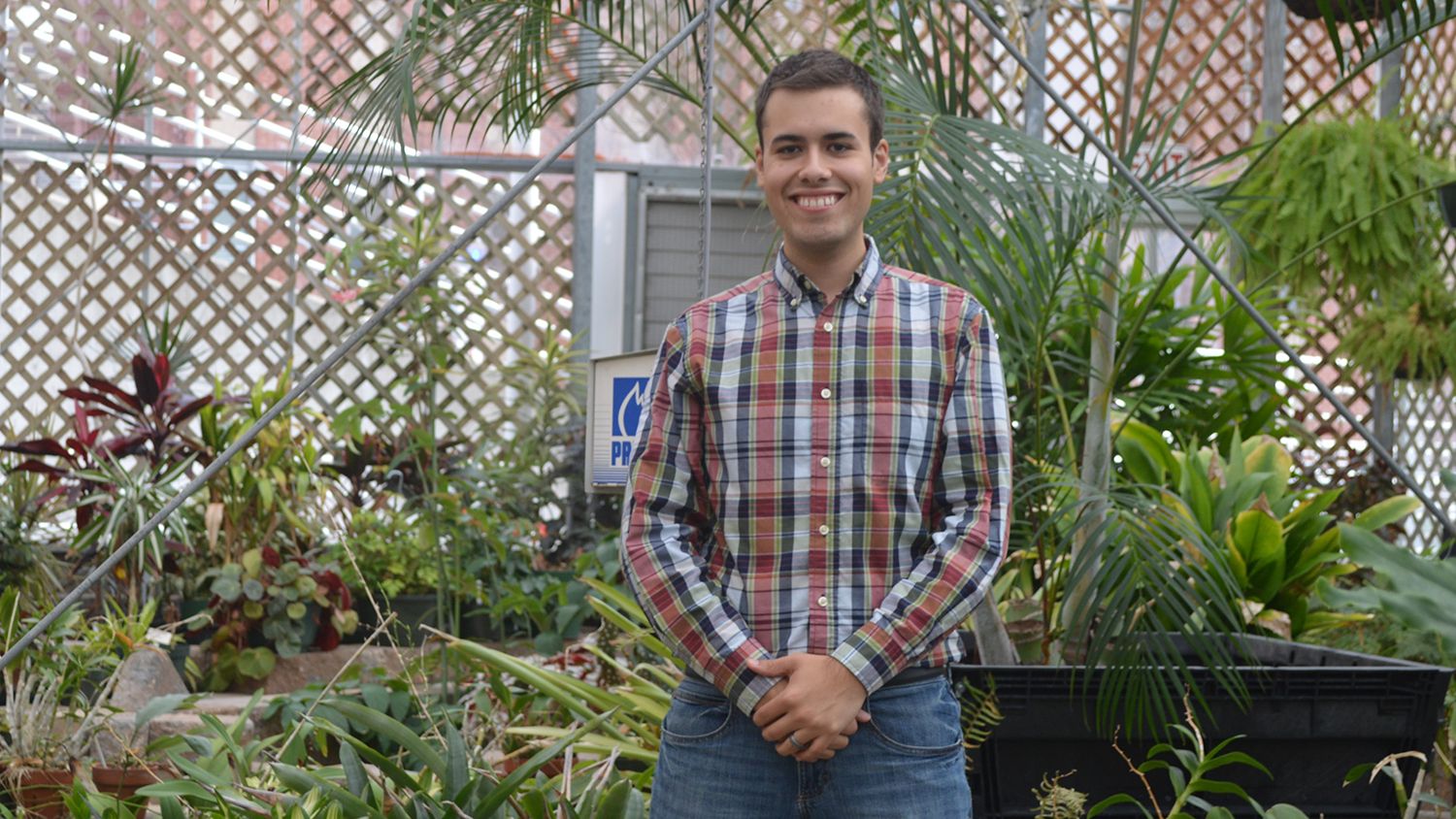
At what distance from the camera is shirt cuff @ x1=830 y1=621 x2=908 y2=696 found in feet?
4.19

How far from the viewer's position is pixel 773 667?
129cm

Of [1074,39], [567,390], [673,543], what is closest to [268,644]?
[567,390]

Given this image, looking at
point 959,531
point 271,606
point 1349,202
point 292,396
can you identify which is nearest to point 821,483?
point 959,531

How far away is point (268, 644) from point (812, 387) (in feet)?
8.94

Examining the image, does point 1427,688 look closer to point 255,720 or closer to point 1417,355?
point 255,720

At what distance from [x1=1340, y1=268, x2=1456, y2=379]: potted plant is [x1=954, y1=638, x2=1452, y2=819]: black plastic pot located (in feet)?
10.1

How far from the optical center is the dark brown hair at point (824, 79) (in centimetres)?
142

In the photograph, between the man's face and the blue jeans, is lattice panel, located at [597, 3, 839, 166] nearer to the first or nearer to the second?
the man's face

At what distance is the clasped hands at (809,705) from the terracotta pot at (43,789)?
1.58m

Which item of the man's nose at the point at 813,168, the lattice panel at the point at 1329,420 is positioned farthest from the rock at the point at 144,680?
the lattice panel at the point at 1329,420

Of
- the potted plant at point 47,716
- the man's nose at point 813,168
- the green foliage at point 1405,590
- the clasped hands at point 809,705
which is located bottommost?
the potted plant at point 47,716

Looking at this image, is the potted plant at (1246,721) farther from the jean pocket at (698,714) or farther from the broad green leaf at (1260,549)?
the jean pocket at (698,714)

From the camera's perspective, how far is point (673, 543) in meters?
1.39

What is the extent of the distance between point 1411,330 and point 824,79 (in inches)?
160
